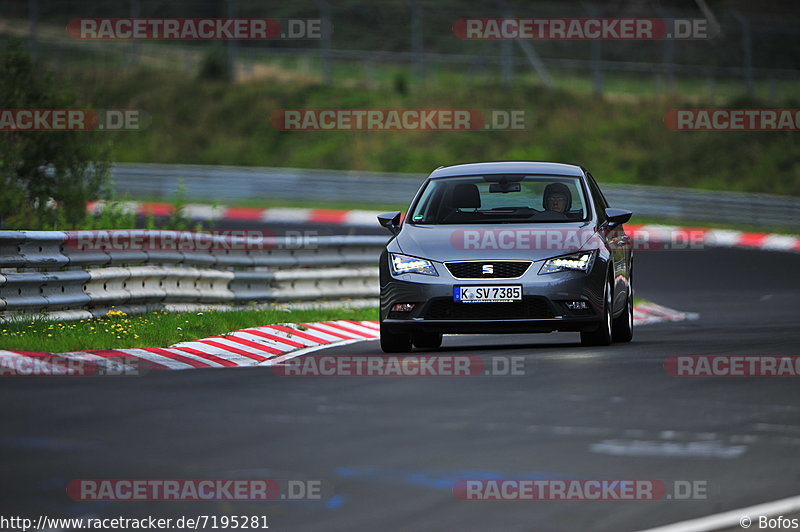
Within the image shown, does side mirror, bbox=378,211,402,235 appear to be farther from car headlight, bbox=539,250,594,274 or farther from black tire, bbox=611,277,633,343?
black tire, bbox=611,277,633,343

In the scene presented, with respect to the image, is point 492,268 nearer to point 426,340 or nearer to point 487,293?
point 487,293

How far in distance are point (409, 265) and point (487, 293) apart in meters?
0.75

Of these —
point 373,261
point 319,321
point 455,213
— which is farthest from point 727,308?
point 455,213

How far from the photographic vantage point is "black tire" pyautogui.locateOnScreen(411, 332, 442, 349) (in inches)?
566

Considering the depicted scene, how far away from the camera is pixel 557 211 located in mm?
14117

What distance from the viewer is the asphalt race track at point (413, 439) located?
706 centimetres

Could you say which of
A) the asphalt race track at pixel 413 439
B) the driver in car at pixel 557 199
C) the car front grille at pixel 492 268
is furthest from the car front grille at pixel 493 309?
the driver in car at pixel 557 199

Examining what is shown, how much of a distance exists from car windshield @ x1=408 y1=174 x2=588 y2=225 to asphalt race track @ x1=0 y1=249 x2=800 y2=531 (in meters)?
1.68

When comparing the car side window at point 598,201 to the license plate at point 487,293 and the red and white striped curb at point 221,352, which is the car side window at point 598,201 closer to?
the license plate at point 487,293

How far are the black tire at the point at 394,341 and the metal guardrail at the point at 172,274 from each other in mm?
2876

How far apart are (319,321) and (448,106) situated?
114 feet

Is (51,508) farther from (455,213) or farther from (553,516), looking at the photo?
(455,213)

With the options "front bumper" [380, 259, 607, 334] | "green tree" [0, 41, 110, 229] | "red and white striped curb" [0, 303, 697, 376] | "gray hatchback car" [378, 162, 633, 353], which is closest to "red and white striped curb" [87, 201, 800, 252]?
"green tree" [0, 41, 110, 229]

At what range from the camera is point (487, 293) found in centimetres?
1300
